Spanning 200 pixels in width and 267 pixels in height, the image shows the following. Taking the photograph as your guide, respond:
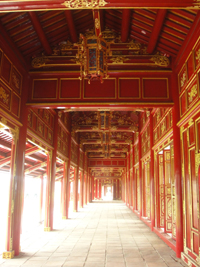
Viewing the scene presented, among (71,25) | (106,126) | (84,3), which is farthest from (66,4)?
(106,126)

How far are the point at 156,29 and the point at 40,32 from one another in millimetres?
2544

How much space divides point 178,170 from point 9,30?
15.2 feet

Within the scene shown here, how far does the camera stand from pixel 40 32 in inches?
224

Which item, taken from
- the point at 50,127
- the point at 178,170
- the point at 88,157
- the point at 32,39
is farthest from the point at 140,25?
the point at 88,157

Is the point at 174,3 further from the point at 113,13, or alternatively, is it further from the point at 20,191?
the point at 20,191

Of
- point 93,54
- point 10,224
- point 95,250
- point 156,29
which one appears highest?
point 156,29

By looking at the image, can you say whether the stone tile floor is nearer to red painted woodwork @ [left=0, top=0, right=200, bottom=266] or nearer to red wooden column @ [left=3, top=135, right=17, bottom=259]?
red wooden column @ [left=3, top=135, right=17, bottom=259]

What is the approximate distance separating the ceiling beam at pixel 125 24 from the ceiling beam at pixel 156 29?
65 cm

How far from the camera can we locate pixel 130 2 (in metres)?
3.36

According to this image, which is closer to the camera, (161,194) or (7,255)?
(7,255)

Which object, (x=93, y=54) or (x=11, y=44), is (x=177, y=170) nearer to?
(x=93, y=54)

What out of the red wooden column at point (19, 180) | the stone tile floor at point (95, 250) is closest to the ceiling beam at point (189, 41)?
the red wooden column at point (19, 180)

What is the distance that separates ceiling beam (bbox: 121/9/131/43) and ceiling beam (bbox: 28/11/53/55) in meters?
1.85

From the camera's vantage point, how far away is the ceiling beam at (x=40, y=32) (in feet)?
16.8
